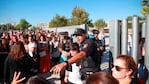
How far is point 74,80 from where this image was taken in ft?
21.7

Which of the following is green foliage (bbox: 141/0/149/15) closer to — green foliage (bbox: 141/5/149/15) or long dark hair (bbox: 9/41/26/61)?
green foliage (bbox: 141/5/149/15)

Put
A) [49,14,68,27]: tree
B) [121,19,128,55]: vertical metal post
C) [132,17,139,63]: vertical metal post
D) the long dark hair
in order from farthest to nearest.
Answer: [49,14,68,27]: tree
the long dark hair
[121,19,128,55]: vertical metal post
[132,17,139,63]: vertical metal post

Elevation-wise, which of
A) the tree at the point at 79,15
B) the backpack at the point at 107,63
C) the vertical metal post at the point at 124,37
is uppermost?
the tree at the point at 79,15

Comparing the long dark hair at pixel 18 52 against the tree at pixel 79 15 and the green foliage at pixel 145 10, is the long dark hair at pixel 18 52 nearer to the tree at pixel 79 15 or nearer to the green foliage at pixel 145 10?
the green foliage at pixel 145 10

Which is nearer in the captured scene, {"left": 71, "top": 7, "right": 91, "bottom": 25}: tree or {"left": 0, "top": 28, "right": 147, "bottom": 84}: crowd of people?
{"left": 0, "top": 28, "right": 147, "bottom": 84}: crowd of people

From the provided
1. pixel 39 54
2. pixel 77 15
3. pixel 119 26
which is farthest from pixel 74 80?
pixel 77 15

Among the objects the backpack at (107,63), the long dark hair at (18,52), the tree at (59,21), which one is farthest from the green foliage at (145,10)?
the long dark hair at (18,52)

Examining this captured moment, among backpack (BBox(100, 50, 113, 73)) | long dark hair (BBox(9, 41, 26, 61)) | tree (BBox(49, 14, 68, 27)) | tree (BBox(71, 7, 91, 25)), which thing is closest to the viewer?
long dark hair (BBox(9, 41, 26, 61))

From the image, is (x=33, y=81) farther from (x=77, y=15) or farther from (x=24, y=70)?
(x=77, y=15)

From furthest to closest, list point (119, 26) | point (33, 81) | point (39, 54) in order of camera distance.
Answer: point (39, 54)
point (119, 26)
point (33, 81)

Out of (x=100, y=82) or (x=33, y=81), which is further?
(x=33, y=81)

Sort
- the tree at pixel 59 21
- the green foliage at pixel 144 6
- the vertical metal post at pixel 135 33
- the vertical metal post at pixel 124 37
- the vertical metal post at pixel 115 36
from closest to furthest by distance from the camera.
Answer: the vertical metal post at pixel 135 33 → the vertical metal post at pixel 124 37 → the vertical metal post at pixel 115 36 → the green foliage at pixel 144 6 → the tree at pixel 59 21

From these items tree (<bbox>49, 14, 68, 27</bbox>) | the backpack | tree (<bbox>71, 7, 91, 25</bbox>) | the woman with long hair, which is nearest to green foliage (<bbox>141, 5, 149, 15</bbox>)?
tree (<bbox>71, 7, 91, 25</bbox>)

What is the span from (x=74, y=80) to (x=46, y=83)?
13.3ft
